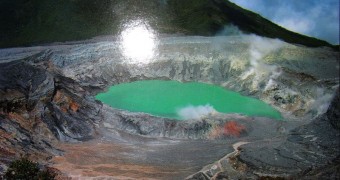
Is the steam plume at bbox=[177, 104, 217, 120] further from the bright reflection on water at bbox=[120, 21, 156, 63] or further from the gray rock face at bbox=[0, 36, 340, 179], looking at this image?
the bright reflection on water at bbox=[120, 21, 156, 63]

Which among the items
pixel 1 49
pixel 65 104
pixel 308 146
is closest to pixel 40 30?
pixel 1 49

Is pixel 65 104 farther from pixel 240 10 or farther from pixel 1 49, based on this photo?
pixel 240 10

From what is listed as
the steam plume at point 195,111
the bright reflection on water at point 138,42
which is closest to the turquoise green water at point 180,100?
the steam plume at point 195,111

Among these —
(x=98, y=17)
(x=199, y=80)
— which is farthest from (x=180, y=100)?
(x=98, y=17)

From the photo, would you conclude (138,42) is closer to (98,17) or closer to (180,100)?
(98,17)

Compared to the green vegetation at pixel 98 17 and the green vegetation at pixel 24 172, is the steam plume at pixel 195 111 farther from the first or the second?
the green vegetation at pixel 24 172
